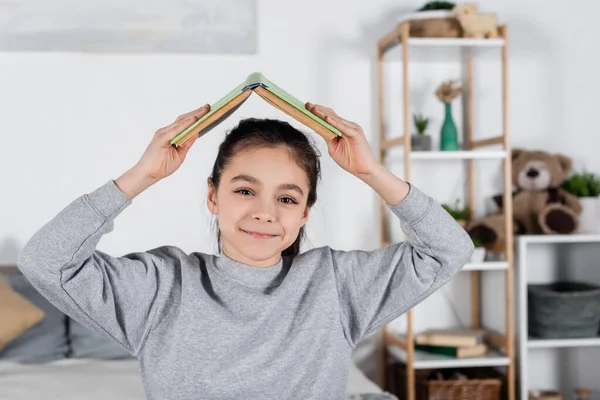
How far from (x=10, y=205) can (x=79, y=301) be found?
1989 mm

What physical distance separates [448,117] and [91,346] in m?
1.53

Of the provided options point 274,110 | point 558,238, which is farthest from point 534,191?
point 274,110

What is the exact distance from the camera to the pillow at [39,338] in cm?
277

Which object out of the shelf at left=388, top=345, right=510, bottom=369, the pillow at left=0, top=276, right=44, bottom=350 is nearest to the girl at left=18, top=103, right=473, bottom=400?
the pillow at left=0, top=276, right=44, bottom=350

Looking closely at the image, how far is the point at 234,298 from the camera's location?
1.32 m

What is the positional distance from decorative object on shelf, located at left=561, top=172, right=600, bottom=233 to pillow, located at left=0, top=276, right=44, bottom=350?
2.00 meters

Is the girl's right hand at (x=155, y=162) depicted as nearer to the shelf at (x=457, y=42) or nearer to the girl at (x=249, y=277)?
the girl at (x=249, y=277)

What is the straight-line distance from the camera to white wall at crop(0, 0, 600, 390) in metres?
3.10

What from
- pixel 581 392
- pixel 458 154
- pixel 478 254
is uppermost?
pixel 458 154

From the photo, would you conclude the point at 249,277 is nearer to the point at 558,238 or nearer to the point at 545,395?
the point at 558,238

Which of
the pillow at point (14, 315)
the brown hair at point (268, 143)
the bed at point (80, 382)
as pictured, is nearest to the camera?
the brown hair at point (268, 143)

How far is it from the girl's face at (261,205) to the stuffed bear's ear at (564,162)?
7.05 ft

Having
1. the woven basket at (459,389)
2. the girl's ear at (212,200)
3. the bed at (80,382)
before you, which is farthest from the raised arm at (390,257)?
the woven basket at (459,389)

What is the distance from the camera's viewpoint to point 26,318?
2.77 m
